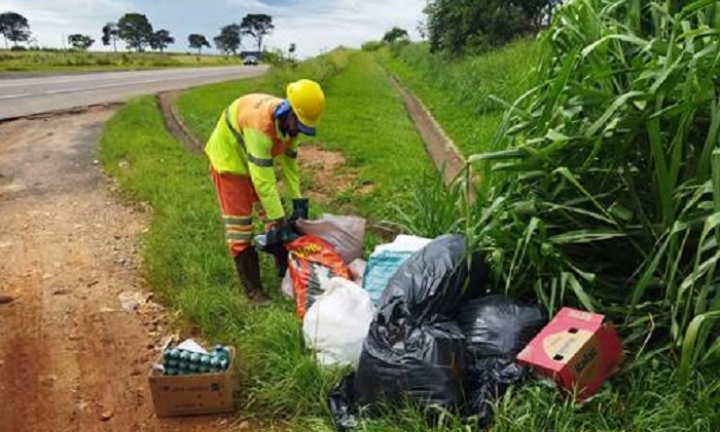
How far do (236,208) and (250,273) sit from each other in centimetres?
42

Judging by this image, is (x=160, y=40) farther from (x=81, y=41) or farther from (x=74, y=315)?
(x=74, y=315)

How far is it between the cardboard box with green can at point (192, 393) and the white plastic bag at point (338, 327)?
44cm

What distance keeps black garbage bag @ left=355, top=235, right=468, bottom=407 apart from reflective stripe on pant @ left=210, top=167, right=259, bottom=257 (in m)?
1.25

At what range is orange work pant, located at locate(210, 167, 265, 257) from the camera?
409cm

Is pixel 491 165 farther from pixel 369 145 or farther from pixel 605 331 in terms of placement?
pixel 369 145

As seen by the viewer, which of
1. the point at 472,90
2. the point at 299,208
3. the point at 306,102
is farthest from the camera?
the point at 472,90

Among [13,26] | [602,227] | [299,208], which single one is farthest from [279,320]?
[13,26]

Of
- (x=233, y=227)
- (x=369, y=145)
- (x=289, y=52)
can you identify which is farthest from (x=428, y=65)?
(x=233, y=227)

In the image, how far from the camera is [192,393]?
9.98 feet

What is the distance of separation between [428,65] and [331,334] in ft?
65.8

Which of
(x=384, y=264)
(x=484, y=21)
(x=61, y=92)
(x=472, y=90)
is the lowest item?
(x=61, y=92)

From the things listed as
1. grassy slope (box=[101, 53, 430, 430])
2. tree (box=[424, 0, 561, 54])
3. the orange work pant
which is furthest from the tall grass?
tree (box=[424, 0, 561, 54])

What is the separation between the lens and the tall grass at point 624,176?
2.78 m

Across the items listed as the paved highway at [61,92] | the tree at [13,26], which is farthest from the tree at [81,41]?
the paved highway at [61,92]
